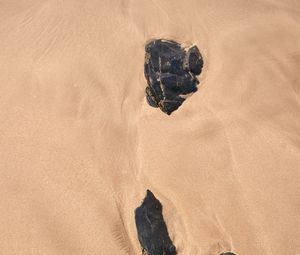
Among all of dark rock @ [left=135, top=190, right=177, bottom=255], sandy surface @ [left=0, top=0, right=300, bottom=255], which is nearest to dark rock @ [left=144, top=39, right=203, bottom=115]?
sandy surface @ [left=0, top=0, right=300, bottom=255]

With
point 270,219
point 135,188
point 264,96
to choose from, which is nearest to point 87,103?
point 135,188

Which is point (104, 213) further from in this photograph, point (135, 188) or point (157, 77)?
point (157, 77)

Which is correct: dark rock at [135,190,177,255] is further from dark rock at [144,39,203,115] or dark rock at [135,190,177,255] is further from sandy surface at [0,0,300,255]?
dark rock at [144,39,203,115]

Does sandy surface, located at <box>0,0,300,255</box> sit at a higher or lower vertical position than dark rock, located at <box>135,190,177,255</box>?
higher

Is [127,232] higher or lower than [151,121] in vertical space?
lower

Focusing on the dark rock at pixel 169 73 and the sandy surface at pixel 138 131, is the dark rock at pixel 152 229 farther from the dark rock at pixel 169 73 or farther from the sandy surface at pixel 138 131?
the dark rock at pixel 169 73

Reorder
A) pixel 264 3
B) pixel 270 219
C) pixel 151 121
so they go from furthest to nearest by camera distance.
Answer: pixel 264 3, pixel 151 121, pixel 270 219
